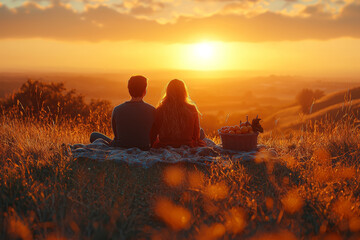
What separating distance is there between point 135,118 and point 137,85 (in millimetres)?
611

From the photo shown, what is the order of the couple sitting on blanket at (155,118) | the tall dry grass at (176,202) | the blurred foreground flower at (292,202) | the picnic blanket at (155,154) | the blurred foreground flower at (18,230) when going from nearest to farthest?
1. the blurred foreground flower at (18,230)
2. the tall dry grass at (176,202)
3. the blurred foreground flower at (292,202)
4. the picnic blanket at (155,154)
5. the couple sitting on blanket at (155,118)

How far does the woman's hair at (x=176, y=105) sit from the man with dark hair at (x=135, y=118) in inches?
9.4

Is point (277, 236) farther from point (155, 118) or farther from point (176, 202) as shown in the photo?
point (155, 118)

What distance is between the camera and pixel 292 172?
526 cm

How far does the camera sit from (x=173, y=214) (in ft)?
12.6

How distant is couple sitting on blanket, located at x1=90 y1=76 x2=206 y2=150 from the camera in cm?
614

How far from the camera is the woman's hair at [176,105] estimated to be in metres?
6.21

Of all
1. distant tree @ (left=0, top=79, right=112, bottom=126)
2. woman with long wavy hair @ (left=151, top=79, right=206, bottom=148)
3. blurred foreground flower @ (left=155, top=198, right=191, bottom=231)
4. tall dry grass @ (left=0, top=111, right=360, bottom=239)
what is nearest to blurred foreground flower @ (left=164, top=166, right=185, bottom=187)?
tall dry grass @ (left=0, top=111, right=360, bottom=239)

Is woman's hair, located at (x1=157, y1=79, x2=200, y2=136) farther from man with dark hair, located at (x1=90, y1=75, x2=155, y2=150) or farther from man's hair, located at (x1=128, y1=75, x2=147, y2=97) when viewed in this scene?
man's hair, located at (x1=128, y1=75, x2=147, y2=97)

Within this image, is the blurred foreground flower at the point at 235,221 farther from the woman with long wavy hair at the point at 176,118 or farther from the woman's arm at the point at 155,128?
the woman's arm at the point at 155,128

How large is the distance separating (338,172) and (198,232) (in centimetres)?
281

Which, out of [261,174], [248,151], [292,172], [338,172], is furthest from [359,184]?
[248,151]

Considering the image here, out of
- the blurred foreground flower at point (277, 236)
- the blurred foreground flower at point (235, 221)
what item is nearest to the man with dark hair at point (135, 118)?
the blurred foreground flower at point (235, 221)

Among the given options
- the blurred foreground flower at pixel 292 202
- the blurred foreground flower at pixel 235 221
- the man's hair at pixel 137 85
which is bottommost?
the blurred foreground flower at pixel 235 221
